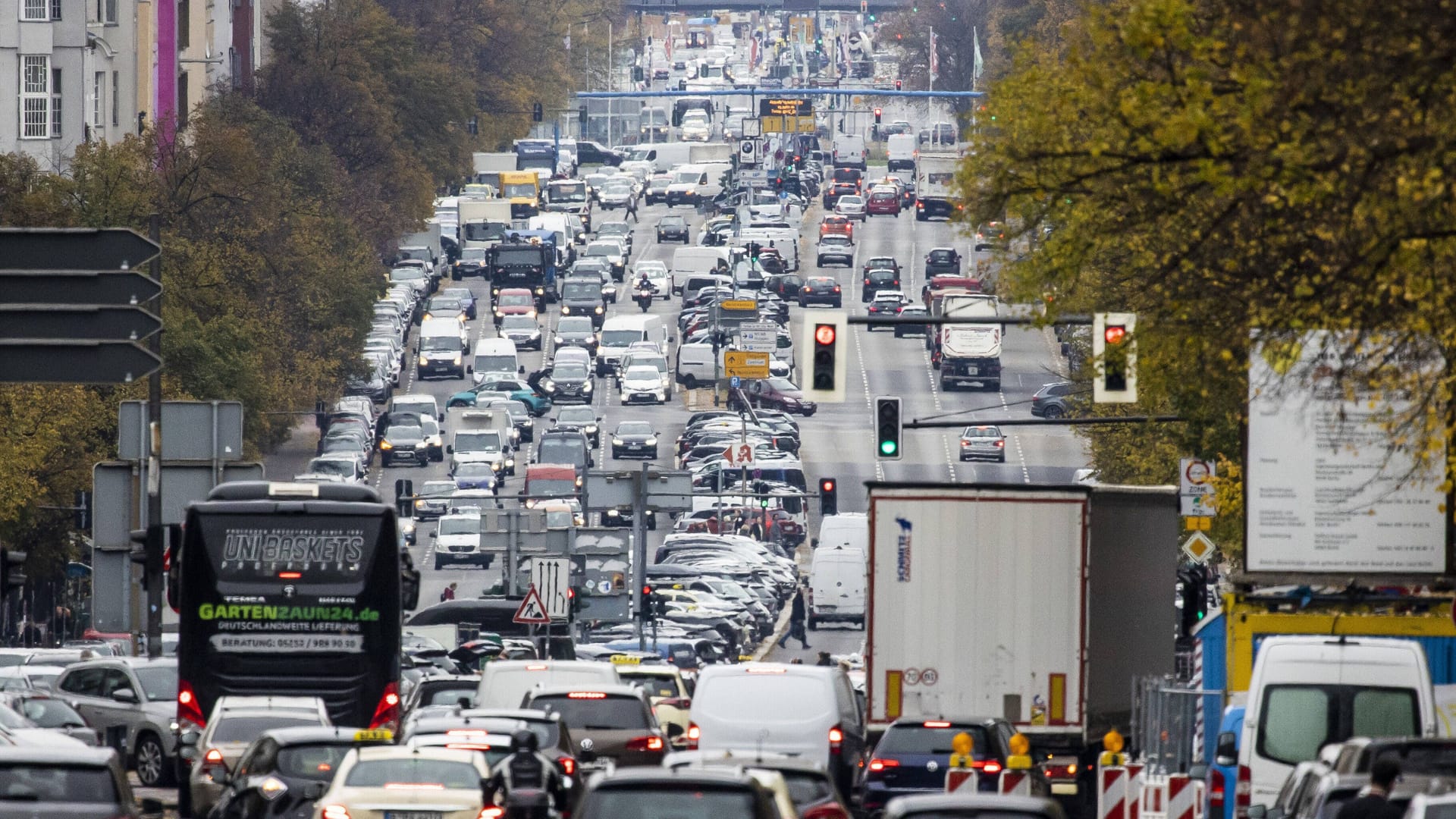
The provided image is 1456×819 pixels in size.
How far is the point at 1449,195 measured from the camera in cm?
1633

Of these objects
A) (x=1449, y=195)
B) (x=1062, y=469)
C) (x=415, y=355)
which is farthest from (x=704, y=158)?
(x=1449, y=195)

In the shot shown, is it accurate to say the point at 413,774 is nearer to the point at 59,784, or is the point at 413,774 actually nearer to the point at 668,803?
the point at 59,784

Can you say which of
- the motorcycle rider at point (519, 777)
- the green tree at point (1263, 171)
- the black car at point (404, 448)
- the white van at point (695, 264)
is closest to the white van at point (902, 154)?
the white van at point (695, 264)

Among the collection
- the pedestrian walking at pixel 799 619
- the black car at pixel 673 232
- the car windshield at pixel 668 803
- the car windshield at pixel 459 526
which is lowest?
the pedestrian walking at pixel 799 619

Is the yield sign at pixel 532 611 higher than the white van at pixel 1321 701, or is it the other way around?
the white van at pixel 1321 701

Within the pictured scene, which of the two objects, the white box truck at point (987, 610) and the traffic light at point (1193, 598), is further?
the traffic light at point (1193, 598)

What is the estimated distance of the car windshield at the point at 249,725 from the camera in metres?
24.0

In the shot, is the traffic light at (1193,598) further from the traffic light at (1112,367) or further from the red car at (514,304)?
the red car at (514,304)

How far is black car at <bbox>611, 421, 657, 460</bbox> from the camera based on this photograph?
86812mm

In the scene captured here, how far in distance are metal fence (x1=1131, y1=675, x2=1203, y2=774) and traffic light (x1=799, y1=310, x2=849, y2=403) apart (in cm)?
504

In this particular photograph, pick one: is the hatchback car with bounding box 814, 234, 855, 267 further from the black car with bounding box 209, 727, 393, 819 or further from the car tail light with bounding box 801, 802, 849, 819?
A: the car tail light with bounding box 801, 802, 849, 819

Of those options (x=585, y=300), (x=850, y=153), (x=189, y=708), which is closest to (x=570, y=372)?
(x=585, y=300)

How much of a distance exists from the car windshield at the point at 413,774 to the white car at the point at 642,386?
78.6m

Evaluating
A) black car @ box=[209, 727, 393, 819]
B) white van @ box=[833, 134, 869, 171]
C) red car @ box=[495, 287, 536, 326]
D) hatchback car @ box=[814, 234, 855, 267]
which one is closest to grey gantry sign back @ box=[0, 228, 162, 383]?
black car @ box=[209, 727, 393, 819]
